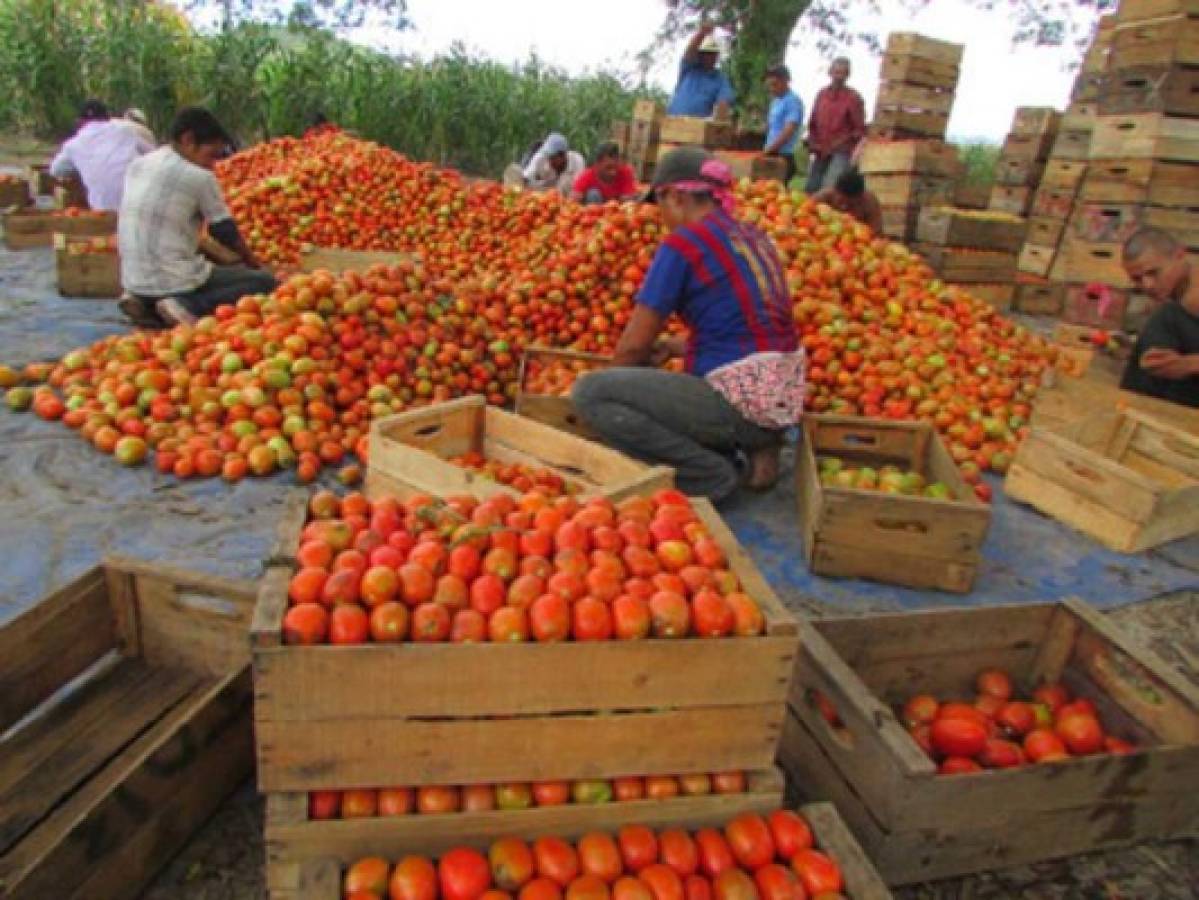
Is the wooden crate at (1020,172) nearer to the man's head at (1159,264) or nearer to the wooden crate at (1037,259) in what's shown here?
the wooden crate at (1037,259)

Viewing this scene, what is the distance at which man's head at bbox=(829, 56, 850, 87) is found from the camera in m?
10.3

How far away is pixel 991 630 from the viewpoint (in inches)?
112

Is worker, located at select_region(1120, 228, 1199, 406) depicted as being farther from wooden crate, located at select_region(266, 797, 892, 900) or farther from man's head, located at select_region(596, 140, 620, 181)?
man's head, located at select_region(596, 140, 620, 181)

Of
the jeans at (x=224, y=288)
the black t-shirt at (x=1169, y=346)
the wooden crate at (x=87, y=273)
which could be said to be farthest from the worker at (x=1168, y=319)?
the wooden crate at (x=87, y=273)

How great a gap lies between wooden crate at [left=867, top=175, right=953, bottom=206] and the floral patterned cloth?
287 inches

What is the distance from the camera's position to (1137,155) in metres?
7.04

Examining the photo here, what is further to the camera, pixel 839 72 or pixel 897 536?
pixel 839 72

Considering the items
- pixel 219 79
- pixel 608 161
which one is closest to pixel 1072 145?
pixel 608 161

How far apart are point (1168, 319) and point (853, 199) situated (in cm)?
333

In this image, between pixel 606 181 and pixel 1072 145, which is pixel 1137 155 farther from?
pixel 606 181

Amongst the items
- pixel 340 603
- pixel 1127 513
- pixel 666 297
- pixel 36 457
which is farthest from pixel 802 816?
pixel 36 457

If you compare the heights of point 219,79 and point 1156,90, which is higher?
point 1156,90

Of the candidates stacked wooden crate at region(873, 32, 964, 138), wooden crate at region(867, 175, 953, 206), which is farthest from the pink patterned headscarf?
stacked wooden crate at region(873, 32, 964, 138)

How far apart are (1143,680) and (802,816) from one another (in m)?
1.47
